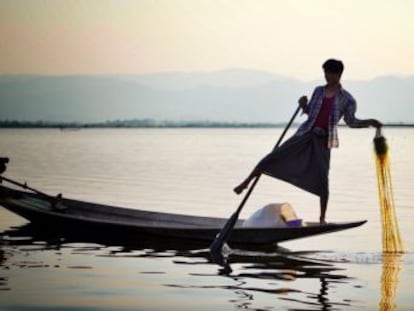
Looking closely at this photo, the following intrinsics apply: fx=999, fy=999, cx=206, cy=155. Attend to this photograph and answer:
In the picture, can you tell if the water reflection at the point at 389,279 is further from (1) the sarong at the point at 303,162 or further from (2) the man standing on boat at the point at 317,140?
(1) the sarong at the point at 303,162

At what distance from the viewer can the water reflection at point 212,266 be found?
9961 millimetres

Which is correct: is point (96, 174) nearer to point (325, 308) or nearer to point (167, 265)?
point (167, 265)

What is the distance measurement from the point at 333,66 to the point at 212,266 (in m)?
2.77

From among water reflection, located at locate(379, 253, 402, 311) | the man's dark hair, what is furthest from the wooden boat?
the man's dark hair

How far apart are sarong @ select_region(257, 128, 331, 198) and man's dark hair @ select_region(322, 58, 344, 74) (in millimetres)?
779

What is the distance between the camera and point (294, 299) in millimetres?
9758

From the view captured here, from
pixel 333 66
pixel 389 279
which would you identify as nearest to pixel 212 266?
pixel 389 279

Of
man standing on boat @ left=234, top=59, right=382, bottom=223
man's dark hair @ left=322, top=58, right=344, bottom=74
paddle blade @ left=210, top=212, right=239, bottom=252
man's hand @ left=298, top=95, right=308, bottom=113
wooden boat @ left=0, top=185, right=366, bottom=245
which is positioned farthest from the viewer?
paddle blade @ left=210, top=212, right=239, bottom=252

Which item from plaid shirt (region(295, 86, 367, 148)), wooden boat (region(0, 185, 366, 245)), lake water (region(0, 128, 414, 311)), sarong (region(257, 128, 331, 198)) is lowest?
lake water (region(0, 128, 414, 311))

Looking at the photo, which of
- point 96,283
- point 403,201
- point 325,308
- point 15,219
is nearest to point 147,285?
point 96,283

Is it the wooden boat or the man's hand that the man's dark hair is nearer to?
the man's hand

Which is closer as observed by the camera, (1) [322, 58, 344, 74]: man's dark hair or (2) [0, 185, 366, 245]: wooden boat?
(1) [322, 58, 344, 74]: man's dark hair

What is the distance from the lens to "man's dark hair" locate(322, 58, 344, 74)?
11828 mm

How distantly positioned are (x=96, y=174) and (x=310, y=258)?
22.9 metres
